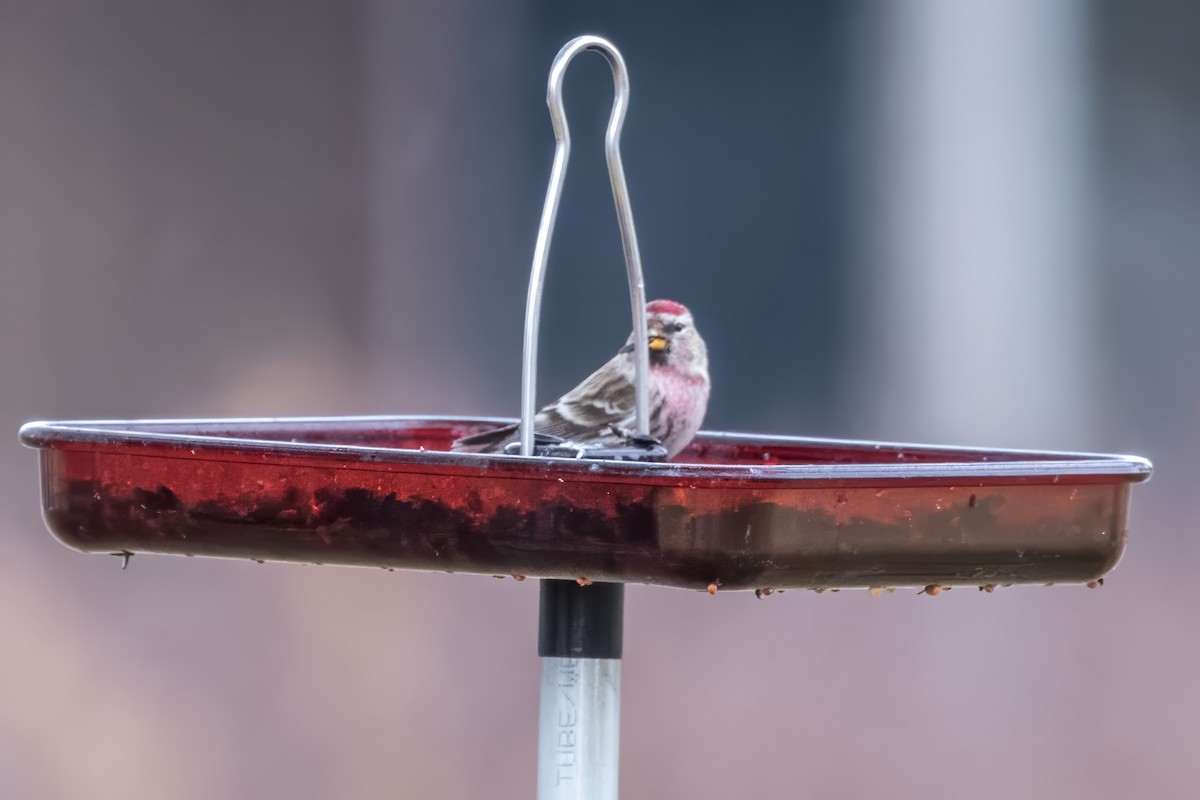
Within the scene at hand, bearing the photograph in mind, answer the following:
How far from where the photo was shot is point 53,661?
7.63 ft

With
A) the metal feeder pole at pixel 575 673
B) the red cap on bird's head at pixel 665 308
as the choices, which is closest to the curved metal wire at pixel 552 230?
the metal feeder pole at pixel 575 673

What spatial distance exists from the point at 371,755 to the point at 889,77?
1.36 meters

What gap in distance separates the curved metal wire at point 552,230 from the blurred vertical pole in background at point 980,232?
1534 millimetres

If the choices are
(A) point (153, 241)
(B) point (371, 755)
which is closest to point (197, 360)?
(A) point (153, 241)

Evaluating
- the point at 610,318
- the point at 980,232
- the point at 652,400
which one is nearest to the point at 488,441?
the point at 652,400

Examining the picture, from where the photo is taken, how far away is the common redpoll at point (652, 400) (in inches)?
45.7

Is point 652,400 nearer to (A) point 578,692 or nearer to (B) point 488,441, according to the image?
(B) point 488,441

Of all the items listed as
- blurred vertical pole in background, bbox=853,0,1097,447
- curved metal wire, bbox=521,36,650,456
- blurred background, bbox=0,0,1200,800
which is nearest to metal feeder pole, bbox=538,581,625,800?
curved metal wire, bbox=521,36,650,456

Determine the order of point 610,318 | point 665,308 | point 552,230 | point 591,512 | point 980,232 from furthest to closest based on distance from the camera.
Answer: point 980,232 → point 610,318 → point 665,308 → point 552,230 → point 591,512

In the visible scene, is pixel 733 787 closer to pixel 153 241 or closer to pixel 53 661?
pixel 53 661

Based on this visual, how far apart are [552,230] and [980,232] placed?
179cm

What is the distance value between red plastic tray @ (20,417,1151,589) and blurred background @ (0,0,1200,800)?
1.56m

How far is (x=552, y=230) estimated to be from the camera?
93cm

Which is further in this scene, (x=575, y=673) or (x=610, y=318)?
(x=610, y=318)
